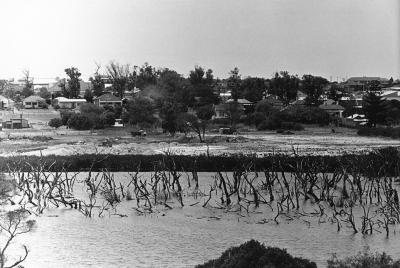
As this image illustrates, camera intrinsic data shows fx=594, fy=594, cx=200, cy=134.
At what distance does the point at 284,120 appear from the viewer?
43.2 meters

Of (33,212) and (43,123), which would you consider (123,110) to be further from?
(33,212)

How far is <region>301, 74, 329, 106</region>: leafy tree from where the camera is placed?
4487cm

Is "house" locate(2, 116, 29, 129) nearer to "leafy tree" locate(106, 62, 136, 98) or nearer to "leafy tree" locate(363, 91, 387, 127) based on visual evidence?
"leafy tree" locate(106, 62, 136, 98)

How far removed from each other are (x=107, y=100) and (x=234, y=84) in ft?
40.6

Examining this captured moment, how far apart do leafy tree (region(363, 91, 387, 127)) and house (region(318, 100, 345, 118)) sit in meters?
1.89

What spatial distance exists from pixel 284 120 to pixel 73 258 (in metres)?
30.1

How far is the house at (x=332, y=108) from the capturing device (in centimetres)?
4571

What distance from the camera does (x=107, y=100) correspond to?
37.4 meters

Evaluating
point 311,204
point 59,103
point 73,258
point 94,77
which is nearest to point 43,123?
point 59,103

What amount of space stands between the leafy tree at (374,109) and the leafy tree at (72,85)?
2156cm

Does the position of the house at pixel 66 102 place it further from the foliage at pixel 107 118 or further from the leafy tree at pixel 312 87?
the leafy tree at pixel 312 87

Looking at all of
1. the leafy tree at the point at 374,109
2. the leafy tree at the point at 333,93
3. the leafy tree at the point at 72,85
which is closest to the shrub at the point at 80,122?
the leafy tree at the point at 72,85

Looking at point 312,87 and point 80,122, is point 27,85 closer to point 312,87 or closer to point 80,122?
point 80,122

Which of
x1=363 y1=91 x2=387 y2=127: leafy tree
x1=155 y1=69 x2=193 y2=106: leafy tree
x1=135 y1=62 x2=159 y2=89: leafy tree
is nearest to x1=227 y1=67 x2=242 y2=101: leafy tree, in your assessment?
x1=155 y1=69 x2=193 y2=106: leafy tree
